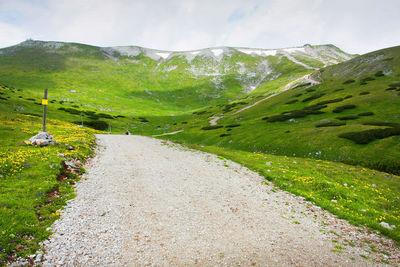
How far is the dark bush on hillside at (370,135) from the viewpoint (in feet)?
109

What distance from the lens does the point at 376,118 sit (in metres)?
46.9

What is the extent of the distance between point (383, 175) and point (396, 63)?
103 meters

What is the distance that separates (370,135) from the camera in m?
34.2

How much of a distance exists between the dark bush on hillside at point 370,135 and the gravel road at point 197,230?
26.5 m

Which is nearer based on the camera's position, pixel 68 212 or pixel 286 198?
pixel 68 212

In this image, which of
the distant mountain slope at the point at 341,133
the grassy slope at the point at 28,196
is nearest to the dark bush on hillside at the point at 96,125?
the distant mountain slope at the point at 341,133

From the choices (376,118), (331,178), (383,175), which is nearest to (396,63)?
(376,118)

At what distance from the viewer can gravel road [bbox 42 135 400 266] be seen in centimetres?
889

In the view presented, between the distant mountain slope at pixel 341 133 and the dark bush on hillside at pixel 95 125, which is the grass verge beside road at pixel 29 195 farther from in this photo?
the dark bush on hillside at pixel 95 125

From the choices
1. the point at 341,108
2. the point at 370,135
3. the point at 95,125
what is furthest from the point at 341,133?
the point at 95,125

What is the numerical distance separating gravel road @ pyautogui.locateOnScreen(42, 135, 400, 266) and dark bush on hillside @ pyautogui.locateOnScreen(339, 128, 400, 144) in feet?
86.9

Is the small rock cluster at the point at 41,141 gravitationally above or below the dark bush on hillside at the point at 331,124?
below

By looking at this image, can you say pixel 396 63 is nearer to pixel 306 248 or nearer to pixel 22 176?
pixel 306 248

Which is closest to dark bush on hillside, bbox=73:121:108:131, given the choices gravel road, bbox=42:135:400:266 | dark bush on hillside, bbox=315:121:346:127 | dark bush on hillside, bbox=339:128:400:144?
gravel road, bbox=42:135:400:266
